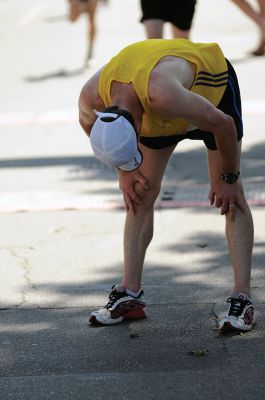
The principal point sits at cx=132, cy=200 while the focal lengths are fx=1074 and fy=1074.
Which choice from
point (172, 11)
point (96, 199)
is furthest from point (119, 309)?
point (172, 11)

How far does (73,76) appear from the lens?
536 inches

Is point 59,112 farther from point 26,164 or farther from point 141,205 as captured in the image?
point 141,205

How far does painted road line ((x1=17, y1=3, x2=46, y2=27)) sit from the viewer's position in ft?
63.3

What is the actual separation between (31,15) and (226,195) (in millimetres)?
15570

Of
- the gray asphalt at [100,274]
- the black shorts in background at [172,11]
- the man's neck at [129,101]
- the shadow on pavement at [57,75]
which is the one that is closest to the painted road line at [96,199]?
the gray asphalt at [100,274]

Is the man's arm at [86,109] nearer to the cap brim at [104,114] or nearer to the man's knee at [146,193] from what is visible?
the cap brim at [104,114]

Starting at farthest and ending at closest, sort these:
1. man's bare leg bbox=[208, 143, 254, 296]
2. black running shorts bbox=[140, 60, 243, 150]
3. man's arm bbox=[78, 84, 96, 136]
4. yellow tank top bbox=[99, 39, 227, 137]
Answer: man's bare leg bbox=[208, 143, 254, 296] < black running shorts bbox=[140, 60, 243, 150] < man's arm bbox=[78, 84, 96, 136] < yellow tank top bbox=[99, 39, 227, 137]

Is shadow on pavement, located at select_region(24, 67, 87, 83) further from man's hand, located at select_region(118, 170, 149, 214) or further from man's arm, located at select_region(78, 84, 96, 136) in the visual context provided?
man's arm, located at select_region(78, 84, 96, 136)

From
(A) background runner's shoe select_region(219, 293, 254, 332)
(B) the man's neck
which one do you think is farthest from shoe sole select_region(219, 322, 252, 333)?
(B) the man's neck

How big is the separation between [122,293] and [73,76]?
27.9 ft

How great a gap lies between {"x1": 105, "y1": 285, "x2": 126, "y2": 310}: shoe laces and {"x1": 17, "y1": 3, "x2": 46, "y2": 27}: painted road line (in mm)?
A: 14100

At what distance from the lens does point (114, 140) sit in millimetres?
4570

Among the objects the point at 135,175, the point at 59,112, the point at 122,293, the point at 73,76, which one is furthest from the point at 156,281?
the point at 73,76

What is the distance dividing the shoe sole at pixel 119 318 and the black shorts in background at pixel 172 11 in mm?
4440
